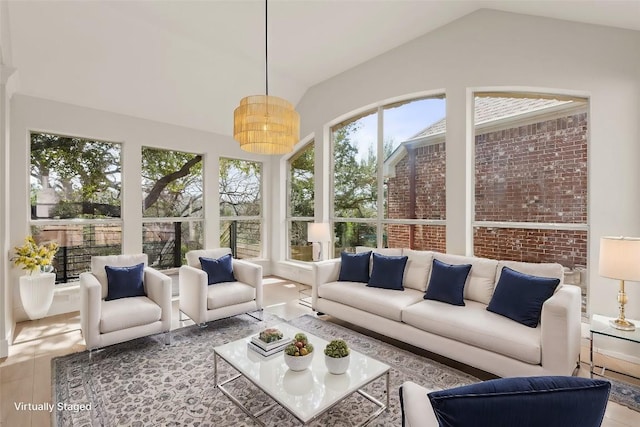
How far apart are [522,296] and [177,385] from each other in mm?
2960

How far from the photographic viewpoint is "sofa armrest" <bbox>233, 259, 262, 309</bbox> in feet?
13.1

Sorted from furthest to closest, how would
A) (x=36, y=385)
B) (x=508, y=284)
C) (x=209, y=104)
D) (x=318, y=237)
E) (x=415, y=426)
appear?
(x=209, y=104)
(x=318, y=237)
(x=508, y=284)
(x=36, y=385)
(x=415, y=426)

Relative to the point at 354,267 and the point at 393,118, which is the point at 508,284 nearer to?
the point at 354,267

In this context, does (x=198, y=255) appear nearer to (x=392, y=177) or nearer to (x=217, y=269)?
(x=217, y=269)

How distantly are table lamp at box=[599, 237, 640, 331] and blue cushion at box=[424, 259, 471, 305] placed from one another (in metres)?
1.07

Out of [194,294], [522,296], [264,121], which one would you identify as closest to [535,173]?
[522,296]

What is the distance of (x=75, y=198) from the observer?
436cm

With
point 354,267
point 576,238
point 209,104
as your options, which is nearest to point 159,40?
point 209,104

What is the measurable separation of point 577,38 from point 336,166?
11.4 ft

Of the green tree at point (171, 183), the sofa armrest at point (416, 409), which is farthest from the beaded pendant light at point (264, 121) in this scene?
the green tree at point (171, 183)

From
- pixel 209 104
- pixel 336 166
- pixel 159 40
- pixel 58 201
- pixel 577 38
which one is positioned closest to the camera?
pixel 577 38

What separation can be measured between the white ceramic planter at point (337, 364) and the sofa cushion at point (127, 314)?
2048 mm

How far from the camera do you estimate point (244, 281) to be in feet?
13.5

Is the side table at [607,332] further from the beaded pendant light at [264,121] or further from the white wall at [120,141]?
the white wall at [120,141]
